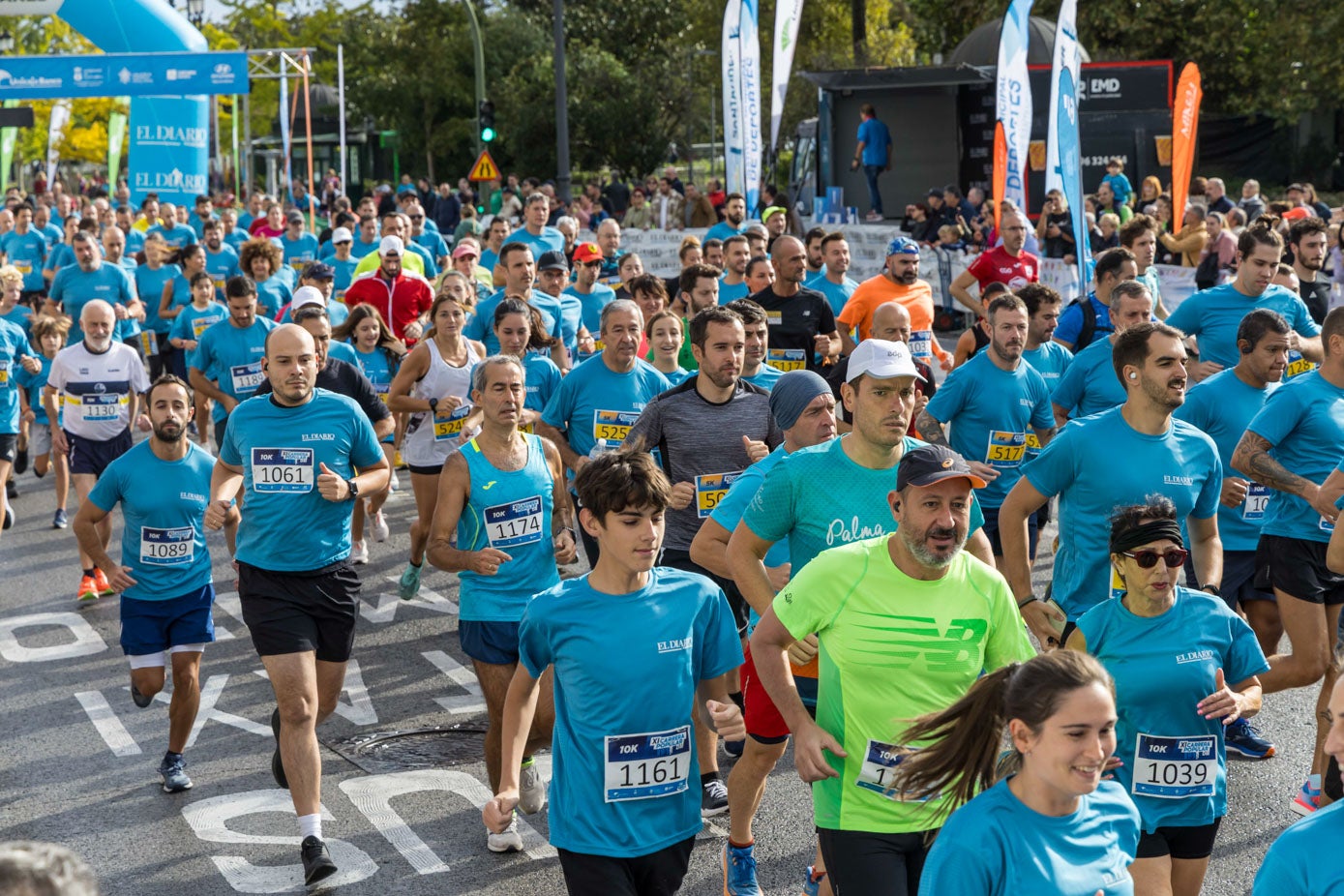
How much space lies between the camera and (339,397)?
6.93 metres

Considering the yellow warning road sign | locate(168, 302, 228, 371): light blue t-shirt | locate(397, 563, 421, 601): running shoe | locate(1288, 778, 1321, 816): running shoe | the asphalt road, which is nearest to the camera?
locate(1288, 778, 1321, 816): running shoe

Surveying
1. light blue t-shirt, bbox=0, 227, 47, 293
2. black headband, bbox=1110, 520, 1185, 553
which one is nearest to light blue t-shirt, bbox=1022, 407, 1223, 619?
black headband, bbox=1110, 520, 1185, 553

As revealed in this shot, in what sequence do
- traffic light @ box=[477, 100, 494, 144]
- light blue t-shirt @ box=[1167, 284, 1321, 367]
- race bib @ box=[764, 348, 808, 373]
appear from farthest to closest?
traffic light @ box=[477, 100, 494, 144] < race bib @ box=[764, 348, 808, 373] < light blue t-shirt @ box=[1167, 284, 1321, 367]

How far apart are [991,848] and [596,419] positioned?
5.41 m

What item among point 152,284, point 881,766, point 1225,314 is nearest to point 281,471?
point 881,766

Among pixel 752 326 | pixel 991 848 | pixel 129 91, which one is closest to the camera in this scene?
pixel 991 848

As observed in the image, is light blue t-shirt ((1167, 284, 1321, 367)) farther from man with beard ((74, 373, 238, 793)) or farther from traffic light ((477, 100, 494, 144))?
traffic light ((477, 100, 494, 144))

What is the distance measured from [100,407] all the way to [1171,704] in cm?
857

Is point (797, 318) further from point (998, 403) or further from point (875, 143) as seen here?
point (875, 143)

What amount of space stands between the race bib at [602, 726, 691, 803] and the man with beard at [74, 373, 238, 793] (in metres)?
3.45

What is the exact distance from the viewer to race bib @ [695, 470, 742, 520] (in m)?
7.45

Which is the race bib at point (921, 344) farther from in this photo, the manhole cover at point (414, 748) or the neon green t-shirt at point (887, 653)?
the neon green t-shirt at point (887, 653)

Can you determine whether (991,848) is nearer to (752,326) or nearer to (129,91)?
(752,326)

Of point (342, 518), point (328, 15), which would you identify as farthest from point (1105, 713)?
point (328, 15)
